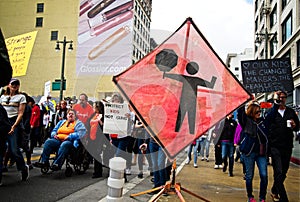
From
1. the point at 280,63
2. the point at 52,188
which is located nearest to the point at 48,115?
the point at 52,188

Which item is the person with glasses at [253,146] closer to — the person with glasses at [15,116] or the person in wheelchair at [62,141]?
the person in wheelchair at [62,141]

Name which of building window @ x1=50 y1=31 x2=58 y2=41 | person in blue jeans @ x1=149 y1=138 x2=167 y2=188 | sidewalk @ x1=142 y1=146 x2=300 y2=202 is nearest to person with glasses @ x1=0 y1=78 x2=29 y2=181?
person in blue jeans @ x1=149 y1=138 x2=167 y2=188

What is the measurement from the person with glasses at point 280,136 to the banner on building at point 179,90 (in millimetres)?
2000

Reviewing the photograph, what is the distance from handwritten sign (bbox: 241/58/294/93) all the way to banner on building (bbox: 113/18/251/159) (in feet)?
12.3

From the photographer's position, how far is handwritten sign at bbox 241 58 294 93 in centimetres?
682

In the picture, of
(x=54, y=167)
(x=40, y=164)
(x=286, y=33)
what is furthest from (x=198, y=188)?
(x=286, y=33)

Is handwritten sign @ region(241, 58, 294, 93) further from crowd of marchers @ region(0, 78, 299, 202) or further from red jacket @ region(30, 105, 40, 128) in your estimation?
red jacket @ region(30, 105, 40, 128)

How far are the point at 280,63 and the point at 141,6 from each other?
84.8ft

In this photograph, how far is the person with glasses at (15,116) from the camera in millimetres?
5273

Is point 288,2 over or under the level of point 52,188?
over

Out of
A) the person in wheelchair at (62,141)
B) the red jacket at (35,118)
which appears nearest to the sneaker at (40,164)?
the person in wheelchair at (62,141)

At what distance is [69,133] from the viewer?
258 inches

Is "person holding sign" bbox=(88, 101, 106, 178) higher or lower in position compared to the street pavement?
higher

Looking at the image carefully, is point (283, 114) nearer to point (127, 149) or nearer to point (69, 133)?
point (127, 149)
